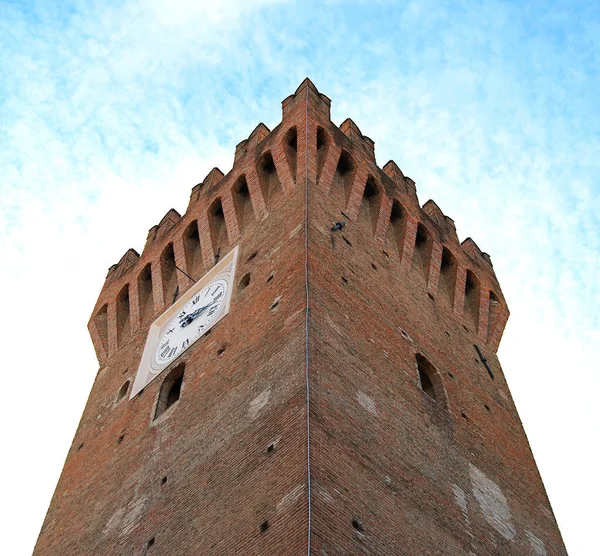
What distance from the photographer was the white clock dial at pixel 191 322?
1386 cm

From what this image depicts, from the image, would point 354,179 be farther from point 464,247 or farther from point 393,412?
point 393,412

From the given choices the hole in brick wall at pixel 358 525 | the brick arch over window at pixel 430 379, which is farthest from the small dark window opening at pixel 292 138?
the hole in brick wall at pixel 358 525

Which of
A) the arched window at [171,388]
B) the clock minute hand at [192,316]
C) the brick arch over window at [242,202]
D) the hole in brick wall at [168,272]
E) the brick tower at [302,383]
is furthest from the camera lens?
the hole in brick wall at [168,272]

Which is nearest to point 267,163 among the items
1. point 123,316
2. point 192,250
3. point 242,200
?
point 242,200

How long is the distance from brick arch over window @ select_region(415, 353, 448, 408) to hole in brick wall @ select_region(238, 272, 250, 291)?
8.51ft

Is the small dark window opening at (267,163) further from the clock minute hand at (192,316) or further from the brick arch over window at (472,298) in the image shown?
the brick arch over window at (472,298)

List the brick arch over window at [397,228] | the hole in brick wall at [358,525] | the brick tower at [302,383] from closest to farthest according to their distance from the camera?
the hole in brick wall at [358,525] < the brick tower at [302,383] < the brick arch over window at [397,228]

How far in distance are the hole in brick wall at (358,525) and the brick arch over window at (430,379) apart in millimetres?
4111

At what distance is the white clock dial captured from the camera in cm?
1386

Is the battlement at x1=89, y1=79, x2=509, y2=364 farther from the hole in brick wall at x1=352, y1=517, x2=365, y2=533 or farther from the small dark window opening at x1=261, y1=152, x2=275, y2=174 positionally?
the hole in brick wall at x1=352, y1=517, x2=365, y2=533

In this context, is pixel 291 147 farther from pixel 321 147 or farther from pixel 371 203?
pixel 371 203

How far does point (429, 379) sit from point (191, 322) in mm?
3597

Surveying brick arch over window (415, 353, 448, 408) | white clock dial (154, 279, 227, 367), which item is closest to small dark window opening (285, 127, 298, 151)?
white clock dial (154, 279, 227, 367)

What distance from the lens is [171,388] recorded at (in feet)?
44.0
